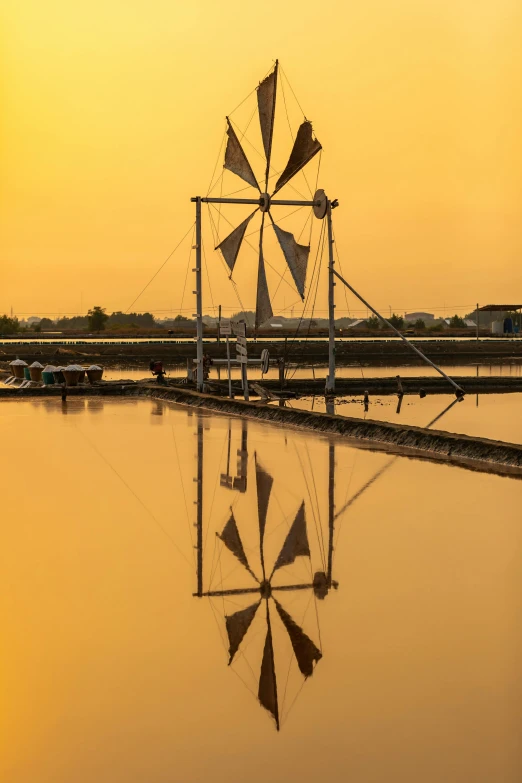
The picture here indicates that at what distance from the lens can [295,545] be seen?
1189 centimetres

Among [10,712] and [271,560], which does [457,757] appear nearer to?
[10,712]

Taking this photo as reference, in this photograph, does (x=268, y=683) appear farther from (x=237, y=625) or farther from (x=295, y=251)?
(x=295, y=251)

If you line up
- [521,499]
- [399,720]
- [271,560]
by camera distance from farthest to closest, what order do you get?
1. [521,499]
2. [271,560]
3. [399,720]

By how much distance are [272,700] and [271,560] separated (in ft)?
12.9

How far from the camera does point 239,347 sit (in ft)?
98.5

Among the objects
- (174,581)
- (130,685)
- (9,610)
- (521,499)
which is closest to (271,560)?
(174,581)

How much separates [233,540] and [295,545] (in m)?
0.69

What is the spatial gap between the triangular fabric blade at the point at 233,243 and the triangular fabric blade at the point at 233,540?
21165mm

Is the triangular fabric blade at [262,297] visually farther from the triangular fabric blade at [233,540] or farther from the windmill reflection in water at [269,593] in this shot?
the triangular fabric blade at [233,540]

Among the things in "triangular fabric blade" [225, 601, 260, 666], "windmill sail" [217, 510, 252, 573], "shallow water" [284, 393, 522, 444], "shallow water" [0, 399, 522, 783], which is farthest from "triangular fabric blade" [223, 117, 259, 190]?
"triangular fabric blade" [225, 601, 260, 666]

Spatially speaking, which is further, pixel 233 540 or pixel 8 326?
pixel 8 326

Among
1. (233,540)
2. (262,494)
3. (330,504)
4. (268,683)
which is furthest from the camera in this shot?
(262,494)

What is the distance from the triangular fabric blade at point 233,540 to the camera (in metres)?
11.3

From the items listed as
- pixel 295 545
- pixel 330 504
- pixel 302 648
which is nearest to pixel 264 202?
pixel 330 504
